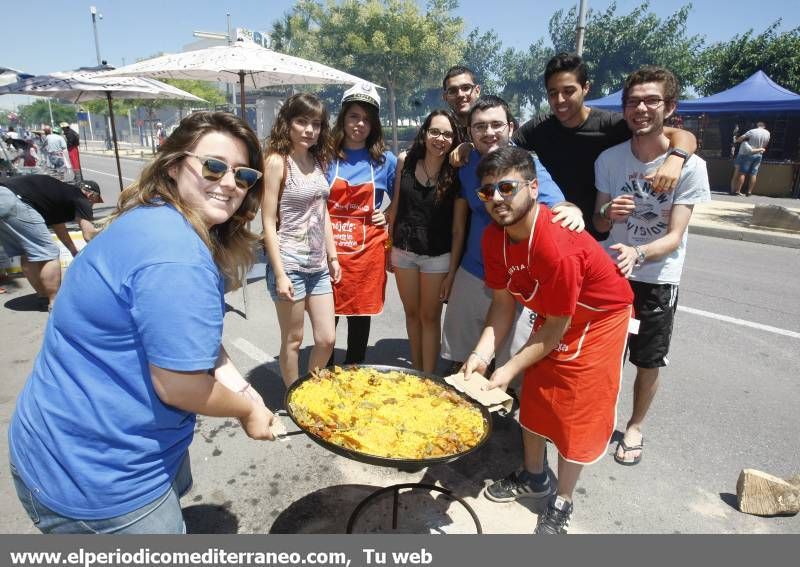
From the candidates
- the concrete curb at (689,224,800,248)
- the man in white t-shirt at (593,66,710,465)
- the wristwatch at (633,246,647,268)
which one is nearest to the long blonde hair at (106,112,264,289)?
the man in white t-shirt at (593,66,710,465)

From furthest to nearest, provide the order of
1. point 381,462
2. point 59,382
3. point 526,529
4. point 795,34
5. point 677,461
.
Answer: point 795,34 → point 677,461 → point 526,529 → point 381,462 → point 59,382

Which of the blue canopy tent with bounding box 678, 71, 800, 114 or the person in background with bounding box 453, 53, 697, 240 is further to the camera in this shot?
the blue canopy tent with bounding box 678, 71, 800, 114

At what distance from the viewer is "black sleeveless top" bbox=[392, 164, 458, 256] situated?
11.9 ft

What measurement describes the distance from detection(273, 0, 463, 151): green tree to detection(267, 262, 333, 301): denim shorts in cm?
3194

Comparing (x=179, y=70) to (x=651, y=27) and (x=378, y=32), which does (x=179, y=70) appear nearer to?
(x=378, y=32)

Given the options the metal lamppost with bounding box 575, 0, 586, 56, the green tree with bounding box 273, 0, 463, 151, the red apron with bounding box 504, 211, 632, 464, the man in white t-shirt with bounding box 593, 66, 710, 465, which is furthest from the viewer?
the green tree with bounding box 273, 0, 463, 151

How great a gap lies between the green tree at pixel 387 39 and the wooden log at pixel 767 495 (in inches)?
1305

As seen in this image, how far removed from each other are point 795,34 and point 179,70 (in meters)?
26.5

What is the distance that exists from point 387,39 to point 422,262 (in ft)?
123

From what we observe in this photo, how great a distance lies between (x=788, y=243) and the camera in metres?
9.89

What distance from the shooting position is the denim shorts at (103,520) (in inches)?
62.6

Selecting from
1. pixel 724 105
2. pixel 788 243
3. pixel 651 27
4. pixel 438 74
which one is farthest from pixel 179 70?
pixel 651 27

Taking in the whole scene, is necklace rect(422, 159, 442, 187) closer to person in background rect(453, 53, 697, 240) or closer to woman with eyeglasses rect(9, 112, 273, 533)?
person in background rect(453, 53, 697, 240)

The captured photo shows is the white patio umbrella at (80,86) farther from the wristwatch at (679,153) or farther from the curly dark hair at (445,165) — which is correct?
the wristwatch at (679,153)
